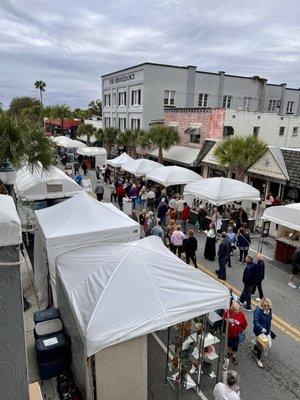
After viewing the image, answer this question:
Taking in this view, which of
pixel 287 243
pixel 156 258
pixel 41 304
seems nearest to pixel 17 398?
pixel 156 258

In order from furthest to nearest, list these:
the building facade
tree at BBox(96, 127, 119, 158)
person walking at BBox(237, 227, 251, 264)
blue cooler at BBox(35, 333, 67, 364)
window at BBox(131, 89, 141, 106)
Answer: tree at BBox(96, 127, 119, 158)
window at BBox(131, 89, 141, 106)
the building facade
person walking at BBox(237, 227, 251, 264)
blue cooler at BBox(35, 333, 67, 364)

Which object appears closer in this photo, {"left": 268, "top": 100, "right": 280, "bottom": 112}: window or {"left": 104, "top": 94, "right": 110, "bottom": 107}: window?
{"left": 268, "top": 100, "right": 280, "bottom": 112}: window

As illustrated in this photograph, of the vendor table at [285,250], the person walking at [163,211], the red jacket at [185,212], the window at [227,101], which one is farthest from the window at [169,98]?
the vendor table at [285,250]

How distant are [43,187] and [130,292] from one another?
9553mm

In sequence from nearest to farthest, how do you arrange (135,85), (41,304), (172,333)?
(172,333) → (41,304) → (135,85)

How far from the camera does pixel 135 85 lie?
113ft

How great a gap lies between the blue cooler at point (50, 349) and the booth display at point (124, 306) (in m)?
0.30

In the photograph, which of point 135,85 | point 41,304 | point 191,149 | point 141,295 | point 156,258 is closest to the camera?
point 141,295

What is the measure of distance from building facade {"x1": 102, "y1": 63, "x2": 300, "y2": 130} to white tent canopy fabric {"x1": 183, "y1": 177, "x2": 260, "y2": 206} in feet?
60.2

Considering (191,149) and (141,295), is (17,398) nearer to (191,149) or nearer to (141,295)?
(141,295)

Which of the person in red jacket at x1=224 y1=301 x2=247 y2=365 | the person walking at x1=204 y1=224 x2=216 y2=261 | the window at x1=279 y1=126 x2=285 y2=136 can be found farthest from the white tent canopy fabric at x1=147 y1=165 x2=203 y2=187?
the window at x1=279 y1=126 x2=285 y2=136

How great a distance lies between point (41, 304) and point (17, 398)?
267 inches

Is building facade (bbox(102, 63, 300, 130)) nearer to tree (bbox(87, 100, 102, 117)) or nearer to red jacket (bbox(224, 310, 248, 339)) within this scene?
red jacket (bbox(224, 310, 248, 339))

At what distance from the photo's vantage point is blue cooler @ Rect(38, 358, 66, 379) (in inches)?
256
